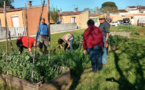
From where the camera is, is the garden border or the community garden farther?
the community garden

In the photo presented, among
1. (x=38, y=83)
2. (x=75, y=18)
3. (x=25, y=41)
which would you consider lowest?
(x=38, y=83)

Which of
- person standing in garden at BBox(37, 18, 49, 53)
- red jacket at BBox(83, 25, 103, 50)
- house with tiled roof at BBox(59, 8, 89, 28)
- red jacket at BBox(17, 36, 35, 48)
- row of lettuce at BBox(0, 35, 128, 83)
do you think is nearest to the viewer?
row of lettuce at BBox(0, 35, 128, 83)

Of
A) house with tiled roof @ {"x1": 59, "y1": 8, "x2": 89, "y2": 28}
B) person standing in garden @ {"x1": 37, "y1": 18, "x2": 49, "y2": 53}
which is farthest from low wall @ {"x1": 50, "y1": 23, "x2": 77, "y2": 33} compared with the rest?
person standing in garden @ {"x1": 37, "y1": 18, "x2": 49, "y2": 53}

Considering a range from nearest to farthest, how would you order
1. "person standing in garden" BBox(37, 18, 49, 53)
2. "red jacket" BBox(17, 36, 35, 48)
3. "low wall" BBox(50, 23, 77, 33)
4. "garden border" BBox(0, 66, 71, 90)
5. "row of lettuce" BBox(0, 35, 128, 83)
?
"garden border" BBox(0, 66, 71, 90) < "row of lettuce" BBox(0, 35, 128, 83) < "red jacket" BBox(17, 36, 35, 48) < "person standing in garden" BBox(37, 18, 49, 53) < "low wall" BBox(50, 23, 77, 33)

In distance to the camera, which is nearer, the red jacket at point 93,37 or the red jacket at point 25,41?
the red jacket at point 93,37

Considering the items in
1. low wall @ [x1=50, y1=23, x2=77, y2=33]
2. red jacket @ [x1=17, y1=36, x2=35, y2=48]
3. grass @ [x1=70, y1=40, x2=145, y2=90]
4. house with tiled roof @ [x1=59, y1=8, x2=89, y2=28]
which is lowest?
grass @ [x1=70, y1=40, x2=145, y2=90]

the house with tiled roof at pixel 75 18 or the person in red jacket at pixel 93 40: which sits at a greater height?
the house with tiled roof at pixel 75 18

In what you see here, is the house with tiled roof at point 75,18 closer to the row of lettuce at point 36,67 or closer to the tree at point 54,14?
the tree at point 54,14

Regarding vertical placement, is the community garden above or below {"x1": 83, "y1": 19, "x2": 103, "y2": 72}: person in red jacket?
below

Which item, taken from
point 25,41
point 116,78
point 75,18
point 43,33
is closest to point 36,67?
point 25,41

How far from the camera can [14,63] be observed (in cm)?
349

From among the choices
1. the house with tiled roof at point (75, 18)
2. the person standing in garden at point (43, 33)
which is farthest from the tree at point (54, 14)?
the person standing in garden at point (43, 33)

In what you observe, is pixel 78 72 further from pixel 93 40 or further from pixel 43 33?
pixel 43 33

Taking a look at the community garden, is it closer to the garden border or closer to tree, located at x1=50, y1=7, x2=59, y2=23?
the garden border
